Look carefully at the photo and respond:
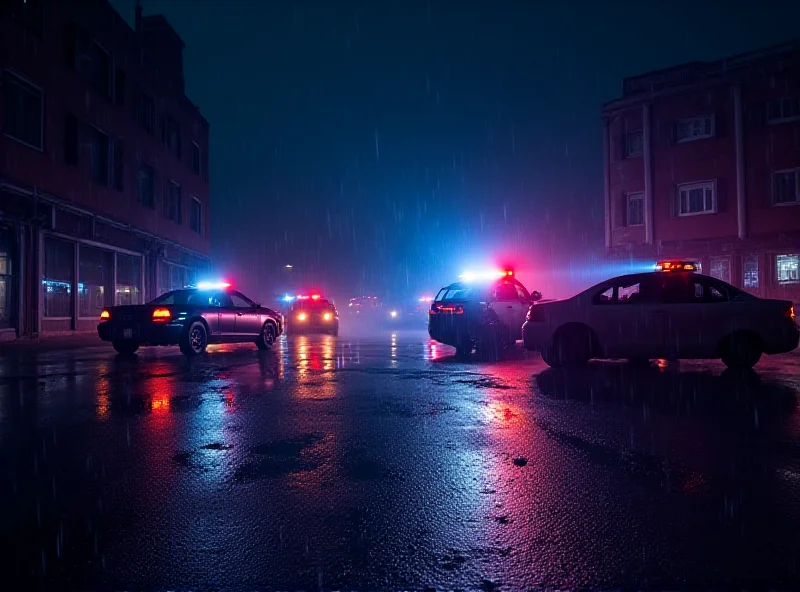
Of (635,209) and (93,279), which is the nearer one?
(93,279)

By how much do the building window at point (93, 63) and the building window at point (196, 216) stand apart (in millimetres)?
10276

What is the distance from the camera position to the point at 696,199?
2502cm

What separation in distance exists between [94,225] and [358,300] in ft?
71.3

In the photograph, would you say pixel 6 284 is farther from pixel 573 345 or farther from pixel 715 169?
pixel 715 169

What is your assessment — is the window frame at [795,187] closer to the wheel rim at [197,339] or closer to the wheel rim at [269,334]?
the wheel rim at [269,334]

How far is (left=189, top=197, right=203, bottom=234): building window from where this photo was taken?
1315 inches

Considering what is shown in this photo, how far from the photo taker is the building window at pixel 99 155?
22.5m

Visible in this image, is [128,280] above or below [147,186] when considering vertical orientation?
below

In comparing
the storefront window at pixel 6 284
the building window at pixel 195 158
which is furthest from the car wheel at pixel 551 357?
the building window at pixel 195 158

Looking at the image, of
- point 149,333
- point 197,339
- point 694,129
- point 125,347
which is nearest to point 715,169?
point 694,129

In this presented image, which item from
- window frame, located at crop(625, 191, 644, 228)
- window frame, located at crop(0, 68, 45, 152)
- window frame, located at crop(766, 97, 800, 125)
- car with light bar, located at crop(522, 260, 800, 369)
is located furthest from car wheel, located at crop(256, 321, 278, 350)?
window frame, located at crop(766, 97, 800, 125)

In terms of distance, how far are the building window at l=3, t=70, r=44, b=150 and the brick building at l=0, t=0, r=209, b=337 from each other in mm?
35

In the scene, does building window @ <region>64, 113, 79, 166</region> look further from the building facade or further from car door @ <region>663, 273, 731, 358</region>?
the building facade

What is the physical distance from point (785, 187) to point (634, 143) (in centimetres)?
627
